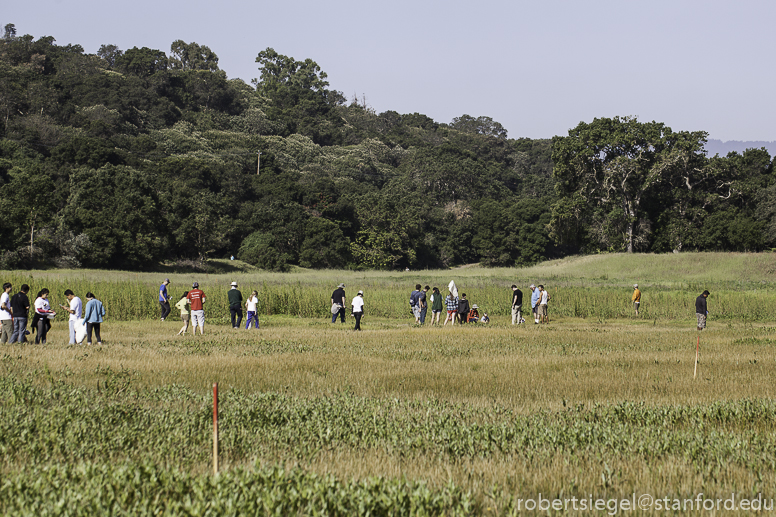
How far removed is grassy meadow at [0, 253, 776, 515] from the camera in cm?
488

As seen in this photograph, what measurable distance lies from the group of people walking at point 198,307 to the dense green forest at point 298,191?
36508 millimetres

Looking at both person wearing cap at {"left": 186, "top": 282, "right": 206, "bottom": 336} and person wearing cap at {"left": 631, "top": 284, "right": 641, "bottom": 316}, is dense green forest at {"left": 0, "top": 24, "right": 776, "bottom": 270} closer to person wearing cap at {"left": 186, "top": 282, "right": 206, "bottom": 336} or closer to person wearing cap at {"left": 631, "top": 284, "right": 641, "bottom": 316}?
person wearing cap at {"left": 186, "top": 282, "right": 206, "bottom": 336}

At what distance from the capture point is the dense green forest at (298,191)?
62.2 metres

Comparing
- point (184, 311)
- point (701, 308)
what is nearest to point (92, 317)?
point (184, 311)

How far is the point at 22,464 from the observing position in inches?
228

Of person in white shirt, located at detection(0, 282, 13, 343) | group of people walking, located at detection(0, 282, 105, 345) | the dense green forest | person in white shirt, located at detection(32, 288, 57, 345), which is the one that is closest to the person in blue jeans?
group of people walking, located at detection(0, 282, 105, 345)

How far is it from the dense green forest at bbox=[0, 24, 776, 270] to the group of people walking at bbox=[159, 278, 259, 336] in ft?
120

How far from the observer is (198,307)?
2081cm

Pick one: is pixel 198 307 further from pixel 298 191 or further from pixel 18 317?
pixel 298 191

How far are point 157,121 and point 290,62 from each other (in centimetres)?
7767

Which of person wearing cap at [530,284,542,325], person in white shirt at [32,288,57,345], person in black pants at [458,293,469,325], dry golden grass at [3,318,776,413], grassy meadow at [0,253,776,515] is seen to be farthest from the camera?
person wearing cap at [530,284,542,325]

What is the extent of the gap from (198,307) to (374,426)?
14701 millimetres

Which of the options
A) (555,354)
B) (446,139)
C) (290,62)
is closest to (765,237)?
(555,354)

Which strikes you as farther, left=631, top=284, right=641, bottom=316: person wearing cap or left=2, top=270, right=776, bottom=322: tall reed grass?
left=631, top=284, right=641, bottom=316: person wearing cap
